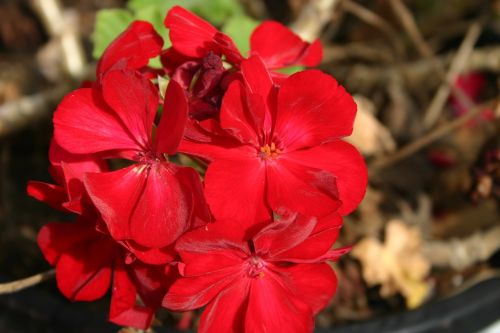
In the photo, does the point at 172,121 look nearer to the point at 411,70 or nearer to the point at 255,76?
the point at 255,76

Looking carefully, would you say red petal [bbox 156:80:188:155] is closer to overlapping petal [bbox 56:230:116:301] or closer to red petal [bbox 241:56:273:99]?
red petal [bbox 241:56:273:99]

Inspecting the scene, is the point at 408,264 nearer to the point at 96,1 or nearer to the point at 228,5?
the point at 228,5

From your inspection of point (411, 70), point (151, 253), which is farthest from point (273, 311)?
point (411, 70)

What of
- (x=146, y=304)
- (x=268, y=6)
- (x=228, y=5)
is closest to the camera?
(x=146, y=304)

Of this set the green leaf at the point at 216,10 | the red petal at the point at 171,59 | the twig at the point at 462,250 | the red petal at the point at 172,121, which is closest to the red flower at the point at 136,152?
the red petal at the point at 172,121

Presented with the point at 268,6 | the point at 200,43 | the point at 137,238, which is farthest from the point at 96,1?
the point at 137,238

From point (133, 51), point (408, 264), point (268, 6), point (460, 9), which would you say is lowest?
point (408, 264)

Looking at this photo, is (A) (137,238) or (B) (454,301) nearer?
(A) (137,238)
